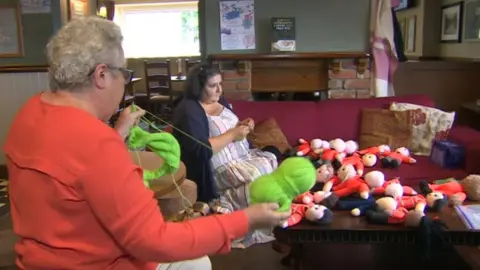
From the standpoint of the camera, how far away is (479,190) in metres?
2.23

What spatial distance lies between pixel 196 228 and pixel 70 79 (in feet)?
1.36

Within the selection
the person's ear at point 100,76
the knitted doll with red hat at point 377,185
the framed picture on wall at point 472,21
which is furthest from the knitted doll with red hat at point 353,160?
the framed picture on wall at point 472,21

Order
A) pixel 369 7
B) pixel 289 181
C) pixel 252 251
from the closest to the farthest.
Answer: pixel 289 181, pixel 252 251, pixel 369 7

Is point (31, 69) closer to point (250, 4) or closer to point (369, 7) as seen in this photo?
point (250, 4)

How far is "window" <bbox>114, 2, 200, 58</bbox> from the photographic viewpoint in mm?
8961

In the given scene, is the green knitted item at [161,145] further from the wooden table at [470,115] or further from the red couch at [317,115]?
the wooden table at [470,115]

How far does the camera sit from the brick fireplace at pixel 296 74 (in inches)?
169

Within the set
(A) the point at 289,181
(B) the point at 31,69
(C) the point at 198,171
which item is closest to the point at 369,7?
(C) the point at 198,171

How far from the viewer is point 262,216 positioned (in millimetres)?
1085

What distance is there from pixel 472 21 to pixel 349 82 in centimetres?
195

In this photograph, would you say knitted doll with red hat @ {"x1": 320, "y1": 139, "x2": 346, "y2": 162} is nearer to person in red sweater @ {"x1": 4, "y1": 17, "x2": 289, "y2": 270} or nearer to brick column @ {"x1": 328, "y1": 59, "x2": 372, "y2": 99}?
brick column @ {"x1": 328, "y1": 59, "x2": 372, "y2": 99}

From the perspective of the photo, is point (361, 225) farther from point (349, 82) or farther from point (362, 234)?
point (349, 82)

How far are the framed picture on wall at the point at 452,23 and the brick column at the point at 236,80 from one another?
2.87m

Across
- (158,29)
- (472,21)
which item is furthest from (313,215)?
(158,29)
